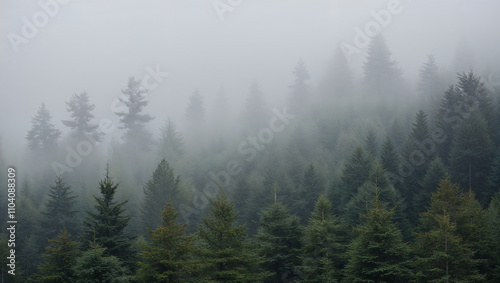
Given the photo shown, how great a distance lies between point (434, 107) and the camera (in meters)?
67.2

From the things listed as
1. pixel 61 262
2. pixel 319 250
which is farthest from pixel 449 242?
pixel 61 262

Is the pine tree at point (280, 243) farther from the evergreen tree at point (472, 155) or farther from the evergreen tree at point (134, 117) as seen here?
the evergreen tree at point (134, 117)

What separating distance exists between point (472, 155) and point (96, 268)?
141 ft

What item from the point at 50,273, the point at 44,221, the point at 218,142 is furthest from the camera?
the point at 218,142

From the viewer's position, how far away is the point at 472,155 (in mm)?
45938

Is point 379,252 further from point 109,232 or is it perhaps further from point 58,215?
point 58,215

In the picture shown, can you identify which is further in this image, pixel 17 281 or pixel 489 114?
pixel 489 114

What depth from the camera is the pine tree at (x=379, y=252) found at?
2544cm

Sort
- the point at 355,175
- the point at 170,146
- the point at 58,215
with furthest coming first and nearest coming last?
the point at 170,146
the point at 58,215
the point at 355,175

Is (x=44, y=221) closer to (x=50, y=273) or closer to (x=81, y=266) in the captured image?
(x=50, y=273)

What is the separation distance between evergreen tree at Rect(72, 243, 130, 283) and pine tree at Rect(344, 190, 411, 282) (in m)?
A: 15.1

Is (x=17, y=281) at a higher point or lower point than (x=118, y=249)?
lower

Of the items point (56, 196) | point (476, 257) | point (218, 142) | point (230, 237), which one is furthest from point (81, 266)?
point (218, 142)

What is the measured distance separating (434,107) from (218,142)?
136 ft
